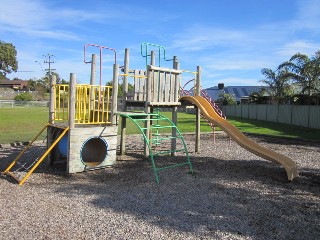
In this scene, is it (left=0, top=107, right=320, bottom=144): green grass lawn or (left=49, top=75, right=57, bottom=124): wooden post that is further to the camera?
(left=0, top=107, right=320, bottom=144): green grass lawn

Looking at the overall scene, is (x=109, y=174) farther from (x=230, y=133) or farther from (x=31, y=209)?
(x=230, y=133)

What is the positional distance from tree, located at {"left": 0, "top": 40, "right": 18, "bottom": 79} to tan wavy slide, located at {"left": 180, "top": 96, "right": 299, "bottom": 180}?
7954 centimetres

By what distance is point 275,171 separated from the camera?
838cm

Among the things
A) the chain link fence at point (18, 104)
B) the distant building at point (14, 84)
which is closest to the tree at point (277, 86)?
the chain link fence at point (18, 104)

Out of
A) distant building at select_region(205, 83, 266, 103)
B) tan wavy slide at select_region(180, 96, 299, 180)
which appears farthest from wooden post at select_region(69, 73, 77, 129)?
distant building at select_region(205, 83, 266, 103)

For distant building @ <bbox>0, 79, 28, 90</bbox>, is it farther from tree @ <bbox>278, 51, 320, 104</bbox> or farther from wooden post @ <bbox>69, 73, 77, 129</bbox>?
wooden post @ <bbox>69, 73, 77, 129</bbox>

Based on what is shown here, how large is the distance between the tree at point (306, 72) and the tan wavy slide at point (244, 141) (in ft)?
53.0

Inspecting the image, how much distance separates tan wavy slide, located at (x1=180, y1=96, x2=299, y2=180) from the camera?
24.7 ft

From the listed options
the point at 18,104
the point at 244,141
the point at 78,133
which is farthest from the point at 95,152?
the point at 18,104

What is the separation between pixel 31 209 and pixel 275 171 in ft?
19.3

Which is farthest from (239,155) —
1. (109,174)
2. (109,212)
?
(109,212)

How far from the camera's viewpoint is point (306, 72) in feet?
77.7

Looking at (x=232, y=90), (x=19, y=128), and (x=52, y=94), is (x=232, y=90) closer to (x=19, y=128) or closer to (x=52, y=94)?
(x=19, y=128)

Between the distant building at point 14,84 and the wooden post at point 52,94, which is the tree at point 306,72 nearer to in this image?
the wooden post at point 52,94
